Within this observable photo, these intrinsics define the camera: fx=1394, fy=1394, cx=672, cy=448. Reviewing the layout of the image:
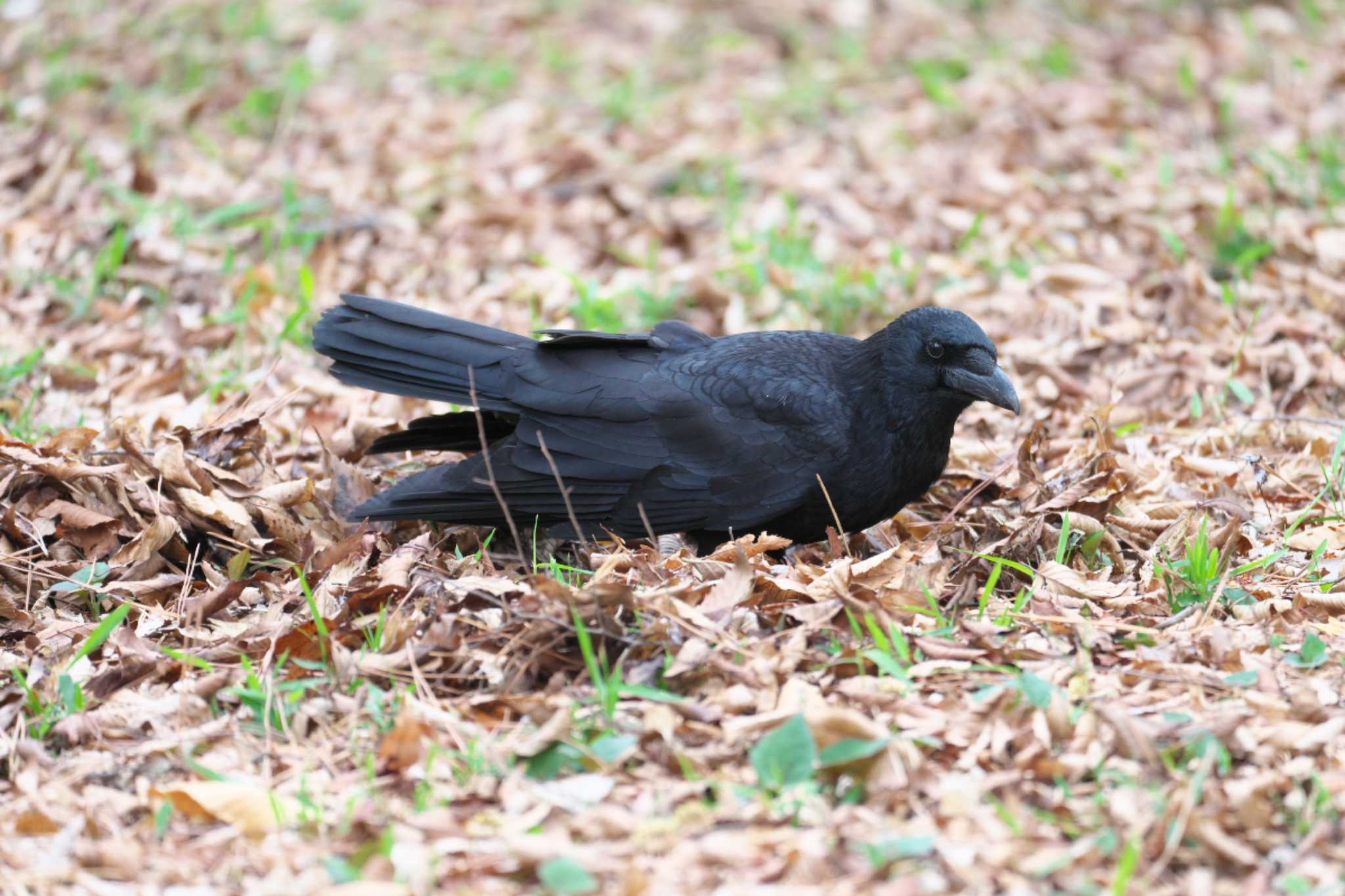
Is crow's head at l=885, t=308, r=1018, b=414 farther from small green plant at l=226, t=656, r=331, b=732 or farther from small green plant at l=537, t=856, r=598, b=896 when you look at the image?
small green plant at l=537, t=856, r=598, b=896

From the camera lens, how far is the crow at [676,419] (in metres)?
4.51

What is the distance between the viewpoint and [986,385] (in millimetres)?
4418

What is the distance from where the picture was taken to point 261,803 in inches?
121

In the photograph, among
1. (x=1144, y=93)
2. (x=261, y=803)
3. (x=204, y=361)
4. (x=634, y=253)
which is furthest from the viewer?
(x=1144, y=93)

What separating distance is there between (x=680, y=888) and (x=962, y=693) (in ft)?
3.23

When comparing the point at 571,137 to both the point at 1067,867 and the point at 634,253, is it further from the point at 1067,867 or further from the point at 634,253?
the point at 1067,867

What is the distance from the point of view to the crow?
14.8 ft

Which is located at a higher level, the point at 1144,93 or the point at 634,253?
the point at 1144,93

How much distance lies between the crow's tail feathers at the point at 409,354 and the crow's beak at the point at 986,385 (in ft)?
4.83

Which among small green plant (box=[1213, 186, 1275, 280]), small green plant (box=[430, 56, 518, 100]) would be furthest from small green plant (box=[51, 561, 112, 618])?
small green plant (box=[430, 56, 518, 100])

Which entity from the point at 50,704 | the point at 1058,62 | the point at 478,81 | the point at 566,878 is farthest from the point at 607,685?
the point at 1058,62

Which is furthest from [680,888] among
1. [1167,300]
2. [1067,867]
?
[1167,300]

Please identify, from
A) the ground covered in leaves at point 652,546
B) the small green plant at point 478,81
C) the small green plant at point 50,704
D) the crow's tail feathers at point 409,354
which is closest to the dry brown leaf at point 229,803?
the ground covered in leaves at point 652,546

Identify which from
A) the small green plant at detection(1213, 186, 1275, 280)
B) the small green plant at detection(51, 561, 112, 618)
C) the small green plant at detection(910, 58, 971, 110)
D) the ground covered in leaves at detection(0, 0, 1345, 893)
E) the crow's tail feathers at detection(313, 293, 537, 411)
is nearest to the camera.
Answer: the ground covered in leaves at detection(0, 0, 1345, 893)
